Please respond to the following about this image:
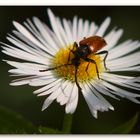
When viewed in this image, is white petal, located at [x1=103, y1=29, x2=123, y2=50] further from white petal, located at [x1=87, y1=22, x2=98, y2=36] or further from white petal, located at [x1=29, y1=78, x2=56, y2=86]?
white petal, located at [x1=29, y1=78, x2=56, y2=86]

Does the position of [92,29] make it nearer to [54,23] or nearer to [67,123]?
[54,23]

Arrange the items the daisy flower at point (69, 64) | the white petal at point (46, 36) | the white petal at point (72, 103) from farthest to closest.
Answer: the white petal at point (46, 36), the daisy flower at point (69, 64), the white petal at point (72, 103)

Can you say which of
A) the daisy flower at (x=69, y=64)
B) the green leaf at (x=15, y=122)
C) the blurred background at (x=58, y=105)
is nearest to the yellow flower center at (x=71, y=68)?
the daisy flower at (x=69, y=64)

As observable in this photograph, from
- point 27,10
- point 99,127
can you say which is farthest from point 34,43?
point 99,127

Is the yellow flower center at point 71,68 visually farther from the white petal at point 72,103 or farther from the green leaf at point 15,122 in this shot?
the green leaf at point 15,122

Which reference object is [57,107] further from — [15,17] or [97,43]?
[15,17]

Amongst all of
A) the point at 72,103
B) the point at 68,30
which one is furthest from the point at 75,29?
the point at 72,103
